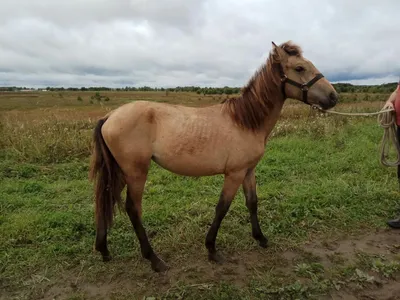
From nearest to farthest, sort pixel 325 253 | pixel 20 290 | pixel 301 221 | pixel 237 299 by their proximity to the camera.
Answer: pixel 237 299, pixel 20 290, pixel 325 253, pixel 301 221

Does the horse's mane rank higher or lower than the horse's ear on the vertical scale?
lower

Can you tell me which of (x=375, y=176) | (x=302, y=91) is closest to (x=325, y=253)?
(x=302, y=91)

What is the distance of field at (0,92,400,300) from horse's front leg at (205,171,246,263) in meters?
0.14

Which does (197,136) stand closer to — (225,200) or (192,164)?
(192,164)

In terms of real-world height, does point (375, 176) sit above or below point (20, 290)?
above

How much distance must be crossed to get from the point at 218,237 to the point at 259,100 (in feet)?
5.61

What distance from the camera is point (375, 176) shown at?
551 centimetres

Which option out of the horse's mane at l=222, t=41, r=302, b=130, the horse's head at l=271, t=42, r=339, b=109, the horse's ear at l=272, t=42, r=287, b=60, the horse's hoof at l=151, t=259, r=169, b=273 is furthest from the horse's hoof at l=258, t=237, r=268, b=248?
the horse's ear at l=272, t=42, r=287, b=60

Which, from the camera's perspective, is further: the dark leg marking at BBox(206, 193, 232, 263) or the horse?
the dark leg marking at BBox(206, 193, 232, 263)

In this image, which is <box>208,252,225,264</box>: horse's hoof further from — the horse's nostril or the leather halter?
the horse's nostril

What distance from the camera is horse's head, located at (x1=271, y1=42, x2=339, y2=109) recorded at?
298 centimetres

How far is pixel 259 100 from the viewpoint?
10.4 feet

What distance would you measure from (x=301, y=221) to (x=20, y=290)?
3.30 meters

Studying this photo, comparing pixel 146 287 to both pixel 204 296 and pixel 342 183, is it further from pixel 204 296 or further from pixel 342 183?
pixel 342 183
